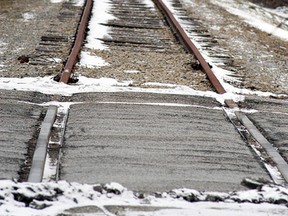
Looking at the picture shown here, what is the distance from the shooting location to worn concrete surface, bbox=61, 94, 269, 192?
4090 mm

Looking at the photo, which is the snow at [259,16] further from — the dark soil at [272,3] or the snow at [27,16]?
the snow at [27,16]

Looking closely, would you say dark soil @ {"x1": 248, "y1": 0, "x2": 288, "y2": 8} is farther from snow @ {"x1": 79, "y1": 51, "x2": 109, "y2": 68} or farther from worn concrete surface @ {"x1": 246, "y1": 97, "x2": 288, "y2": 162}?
worn concrete surface @ {"x1": 246, "y1": 97, "x2": 288, "y2": 162}

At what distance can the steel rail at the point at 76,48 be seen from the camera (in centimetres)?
678

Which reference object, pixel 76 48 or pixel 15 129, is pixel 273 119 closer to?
pixel 15 129

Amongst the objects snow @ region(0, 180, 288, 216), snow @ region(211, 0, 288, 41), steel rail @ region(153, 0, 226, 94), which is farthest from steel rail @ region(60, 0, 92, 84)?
snow @ region(211, 0, 288, 41)

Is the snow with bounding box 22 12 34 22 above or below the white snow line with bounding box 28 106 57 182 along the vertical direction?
below

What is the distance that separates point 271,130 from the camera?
18.0ft

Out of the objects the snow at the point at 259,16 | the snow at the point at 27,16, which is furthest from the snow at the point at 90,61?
the snow at the point at 259,16

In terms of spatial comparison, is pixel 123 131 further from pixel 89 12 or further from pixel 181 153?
pixel 89 12

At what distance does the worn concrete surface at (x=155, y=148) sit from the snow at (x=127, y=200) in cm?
13

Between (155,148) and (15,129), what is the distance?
53.8 inches

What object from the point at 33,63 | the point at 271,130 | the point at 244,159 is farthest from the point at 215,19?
the point at 244,159

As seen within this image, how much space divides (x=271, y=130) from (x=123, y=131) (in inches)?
63.0

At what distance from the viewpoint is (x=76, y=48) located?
8.48 m
